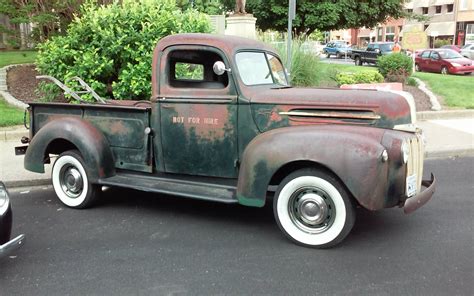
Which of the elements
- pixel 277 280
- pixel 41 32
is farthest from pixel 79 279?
pixel 41 32

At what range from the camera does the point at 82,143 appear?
505 centimetres

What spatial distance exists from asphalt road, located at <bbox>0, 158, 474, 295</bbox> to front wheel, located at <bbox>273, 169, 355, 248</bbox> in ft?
0.44

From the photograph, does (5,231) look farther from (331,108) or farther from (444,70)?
(444,70)

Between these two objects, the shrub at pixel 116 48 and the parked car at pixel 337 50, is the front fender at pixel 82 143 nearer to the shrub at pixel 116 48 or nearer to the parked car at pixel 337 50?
the shrub at pixel 116 48

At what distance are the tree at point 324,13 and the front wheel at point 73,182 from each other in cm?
1958

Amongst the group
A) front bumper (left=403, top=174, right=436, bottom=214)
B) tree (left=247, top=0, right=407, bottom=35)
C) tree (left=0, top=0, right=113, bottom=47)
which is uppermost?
tree (left=247, top=0, right=407, bottom=35)

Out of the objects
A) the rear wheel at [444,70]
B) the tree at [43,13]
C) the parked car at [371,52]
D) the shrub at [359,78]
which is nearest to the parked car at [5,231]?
the tree at [43,13]

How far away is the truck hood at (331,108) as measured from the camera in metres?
4.12

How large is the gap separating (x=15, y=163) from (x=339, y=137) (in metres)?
5.64

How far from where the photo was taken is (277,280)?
11.6 ft

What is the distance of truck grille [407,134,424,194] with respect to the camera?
158 inches

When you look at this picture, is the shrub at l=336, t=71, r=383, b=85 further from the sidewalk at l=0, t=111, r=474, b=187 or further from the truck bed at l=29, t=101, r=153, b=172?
the truck bed at l=29, t=101, r=153, b=172

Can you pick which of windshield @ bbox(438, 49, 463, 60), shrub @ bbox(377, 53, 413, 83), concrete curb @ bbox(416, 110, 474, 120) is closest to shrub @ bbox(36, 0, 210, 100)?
concrete curb @ bbox(416, 110, 474, 120)

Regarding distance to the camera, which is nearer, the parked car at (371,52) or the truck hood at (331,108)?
the truck hood at (331,108)
